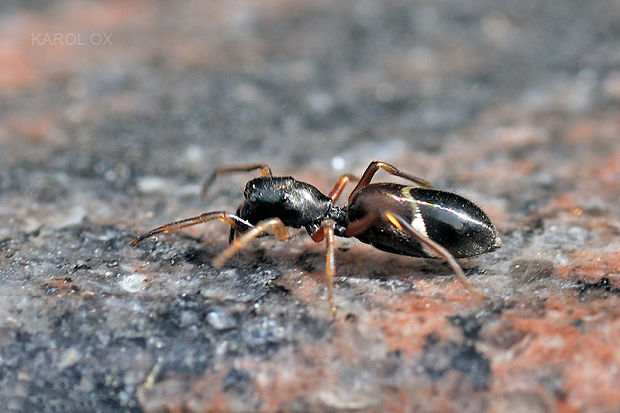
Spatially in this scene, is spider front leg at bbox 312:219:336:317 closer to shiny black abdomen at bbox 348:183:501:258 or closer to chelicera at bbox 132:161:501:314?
chelicera at bbox 132:161:501:314

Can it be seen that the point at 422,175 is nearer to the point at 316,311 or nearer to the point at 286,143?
the point at 286,143

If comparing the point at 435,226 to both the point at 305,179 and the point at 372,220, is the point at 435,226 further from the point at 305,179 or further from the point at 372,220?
the point at 305,179

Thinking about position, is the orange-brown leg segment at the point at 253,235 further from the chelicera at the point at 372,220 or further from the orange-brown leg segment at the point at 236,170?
the orange-brown leg segment at the point at 236,170

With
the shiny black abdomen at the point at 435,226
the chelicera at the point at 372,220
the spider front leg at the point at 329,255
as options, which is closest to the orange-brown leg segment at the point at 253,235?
the chelicera at the point at 372,220

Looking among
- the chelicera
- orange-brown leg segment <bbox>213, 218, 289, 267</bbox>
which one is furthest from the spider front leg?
orange-brown leg segment <bbox>213, 218, 289, 267</bbox>

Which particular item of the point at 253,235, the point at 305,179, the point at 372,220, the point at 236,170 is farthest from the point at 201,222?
the point at 305,179

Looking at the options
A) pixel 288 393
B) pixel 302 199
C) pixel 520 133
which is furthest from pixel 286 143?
pixel 288 393
